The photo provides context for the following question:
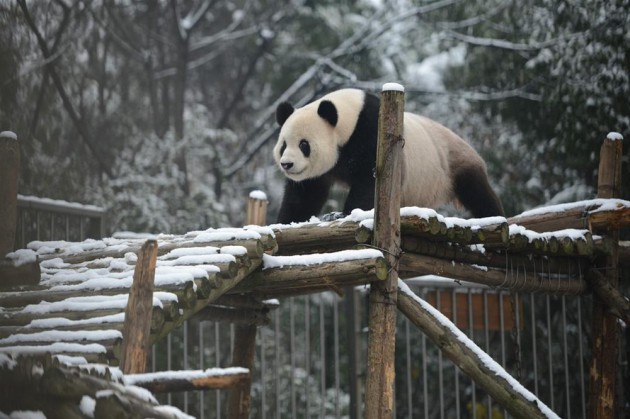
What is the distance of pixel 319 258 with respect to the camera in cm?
409

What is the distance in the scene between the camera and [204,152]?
1080 centimetres

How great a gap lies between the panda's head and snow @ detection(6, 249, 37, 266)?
1.77m

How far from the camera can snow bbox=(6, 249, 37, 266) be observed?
397 centimetres

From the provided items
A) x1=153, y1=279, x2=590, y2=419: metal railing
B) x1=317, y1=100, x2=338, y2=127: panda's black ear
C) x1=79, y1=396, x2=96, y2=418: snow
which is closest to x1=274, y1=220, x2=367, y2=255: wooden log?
x1=317, y1=100, x2=338, y2=127: panda's black ear

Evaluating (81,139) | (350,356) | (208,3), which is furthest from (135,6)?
(350,356)

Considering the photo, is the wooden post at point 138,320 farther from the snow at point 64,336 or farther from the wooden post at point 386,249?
the wooden post at point 386,249

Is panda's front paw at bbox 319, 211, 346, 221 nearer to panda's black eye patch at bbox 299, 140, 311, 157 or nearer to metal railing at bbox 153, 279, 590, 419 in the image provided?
panda's black eye patch at bbox 299, 140, 311, 157

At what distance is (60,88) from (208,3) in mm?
3664

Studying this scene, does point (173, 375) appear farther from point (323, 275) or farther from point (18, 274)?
point (18, 274)

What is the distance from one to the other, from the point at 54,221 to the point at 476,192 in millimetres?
2926

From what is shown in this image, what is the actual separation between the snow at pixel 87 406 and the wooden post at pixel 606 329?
3585 mm

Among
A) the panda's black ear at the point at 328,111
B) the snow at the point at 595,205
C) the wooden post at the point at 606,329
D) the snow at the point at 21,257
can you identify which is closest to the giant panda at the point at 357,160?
the panda's black ear at the point at 328,111

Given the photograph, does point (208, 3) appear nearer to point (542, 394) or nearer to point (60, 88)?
point (60, 88)

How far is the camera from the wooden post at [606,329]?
5148 mm
